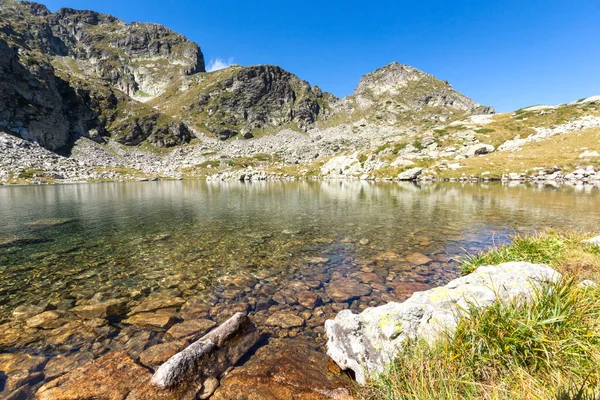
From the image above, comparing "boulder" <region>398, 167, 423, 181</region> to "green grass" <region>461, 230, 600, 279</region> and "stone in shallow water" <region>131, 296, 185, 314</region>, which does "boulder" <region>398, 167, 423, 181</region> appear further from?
"stone in shallow water" <region>131, 296, 185, 314</region>

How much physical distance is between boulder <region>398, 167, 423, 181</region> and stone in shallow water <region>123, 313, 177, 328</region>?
7746cm

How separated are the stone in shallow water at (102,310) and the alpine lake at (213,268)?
68mm

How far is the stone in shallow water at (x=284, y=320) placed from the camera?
8.90m

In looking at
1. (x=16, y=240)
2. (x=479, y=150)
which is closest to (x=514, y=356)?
(x=16, y=240)

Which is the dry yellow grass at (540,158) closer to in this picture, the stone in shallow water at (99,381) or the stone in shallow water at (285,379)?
the stone in shallow water at (285,379)

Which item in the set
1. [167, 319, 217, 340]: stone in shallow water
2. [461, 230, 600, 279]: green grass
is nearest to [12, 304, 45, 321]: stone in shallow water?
[167, 319, 217, 340]: stone in shallow water

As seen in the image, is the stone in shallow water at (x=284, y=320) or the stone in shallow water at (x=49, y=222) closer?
the stone in shallow water at (x=284, y=320)

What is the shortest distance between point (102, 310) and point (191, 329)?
394cm

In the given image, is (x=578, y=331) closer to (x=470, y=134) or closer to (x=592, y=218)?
(x=592, y=218)

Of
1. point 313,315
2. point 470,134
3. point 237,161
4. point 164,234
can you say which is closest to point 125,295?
point 313,315

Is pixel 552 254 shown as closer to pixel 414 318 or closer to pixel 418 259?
pixel 418 259

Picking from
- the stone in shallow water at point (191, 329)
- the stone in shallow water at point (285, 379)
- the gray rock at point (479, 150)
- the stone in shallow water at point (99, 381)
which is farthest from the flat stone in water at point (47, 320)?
the gray rock at point (479, 150)

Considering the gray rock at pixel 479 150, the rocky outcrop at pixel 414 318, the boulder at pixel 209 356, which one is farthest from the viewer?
the gray rock at pixel 479 150

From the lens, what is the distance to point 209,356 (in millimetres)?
6727
